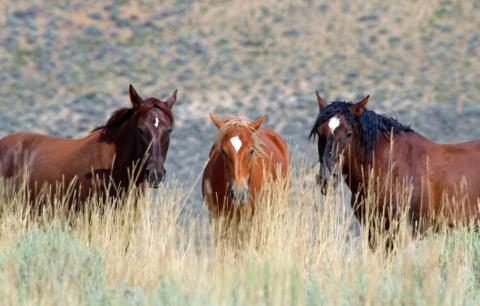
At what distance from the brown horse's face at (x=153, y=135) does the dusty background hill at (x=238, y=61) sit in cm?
1843

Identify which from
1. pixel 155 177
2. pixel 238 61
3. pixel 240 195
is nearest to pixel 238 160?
pixel 240 195

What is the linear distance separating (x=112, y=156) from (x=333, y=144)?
2.02 metres

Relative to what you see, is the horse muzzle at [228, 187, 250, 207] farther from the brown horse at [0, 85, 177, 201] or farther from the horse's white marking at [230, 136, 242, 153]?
the brown horse at [0, 85, 177, 201]

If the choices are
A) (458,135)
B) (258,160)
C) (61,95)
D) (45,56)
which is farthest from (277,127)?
(258,160)

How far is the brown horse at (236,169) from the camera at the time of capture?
38.6ft

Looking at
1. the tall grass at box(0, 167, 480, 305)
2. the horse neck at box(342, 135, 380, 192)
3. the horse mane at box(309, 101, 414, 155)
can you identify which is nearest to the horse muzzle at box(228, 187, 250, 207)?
the tall grass at box(0, 167, 480, 305)

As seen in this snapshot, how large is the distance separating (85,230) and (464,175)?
358 cm

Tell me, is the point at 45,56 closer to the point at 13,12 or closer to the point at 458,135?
the point at 13,12

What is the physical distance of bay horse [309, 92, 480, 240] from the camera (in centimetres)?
1232

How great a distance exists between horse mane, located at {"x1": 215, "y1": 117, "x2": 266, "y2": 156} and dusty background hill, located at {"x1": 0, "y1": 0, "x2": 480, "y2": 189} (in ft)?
60.2

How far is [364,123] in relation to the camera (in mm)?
12625

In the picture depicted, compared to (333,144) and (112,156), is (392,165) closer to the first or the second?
(333,144)

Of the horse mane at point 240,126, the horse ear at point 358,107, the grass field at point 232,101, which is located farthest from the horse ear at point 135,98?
the horse ear at point 358,107

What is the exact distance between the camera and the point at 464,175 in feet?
41.9
